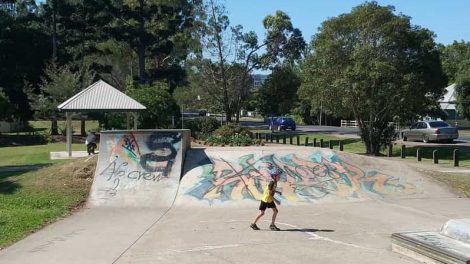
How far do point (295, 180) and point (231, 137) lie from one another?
523 inches

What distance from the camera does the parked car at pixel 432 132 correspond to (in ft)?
123

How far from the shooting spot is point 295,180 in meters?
16.8

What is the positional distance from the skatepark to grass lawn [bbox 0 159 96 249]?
0.39 m

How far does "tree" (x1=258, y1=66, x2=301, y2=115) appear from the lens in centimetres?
7106

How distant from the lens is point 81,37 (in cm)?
5500

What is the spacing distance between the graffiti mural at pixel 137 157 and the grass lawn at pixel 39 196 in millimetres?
669

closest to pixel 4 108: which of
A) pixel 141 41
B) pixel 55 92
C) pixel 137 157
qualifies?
pixel 55 92

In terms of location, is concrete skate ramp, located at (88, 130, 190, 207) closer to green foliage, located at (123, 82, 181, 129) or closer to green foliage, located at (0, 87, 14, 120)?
green foliage, located at (123, 82, 181, 129)

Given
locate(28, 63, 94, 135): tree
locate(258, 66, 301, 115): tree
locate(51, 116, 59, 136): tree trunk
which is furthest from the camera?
locate(258, 66, 301, 115): tree

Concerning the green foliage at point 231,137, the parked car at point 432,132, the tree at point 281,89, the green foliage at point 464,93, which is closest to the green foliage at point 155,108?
the green foliage at point 231,137

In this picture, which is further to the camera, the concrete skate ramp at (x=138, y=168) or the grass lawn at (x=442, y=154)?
the grass lawn at (x=442, y=154)

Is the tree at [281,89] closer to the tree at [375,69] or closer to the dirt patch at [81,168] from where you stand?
the tree at [375,69]

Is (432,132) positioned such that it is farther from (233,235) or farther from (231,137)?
(233,235)

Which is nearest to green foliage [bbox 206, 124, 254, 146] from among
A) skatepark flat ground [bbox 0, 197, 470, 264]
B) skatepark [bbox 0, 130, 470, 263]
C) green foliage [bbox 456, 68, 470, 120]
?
skatepark [bbox 0, 130, 470, 263]
